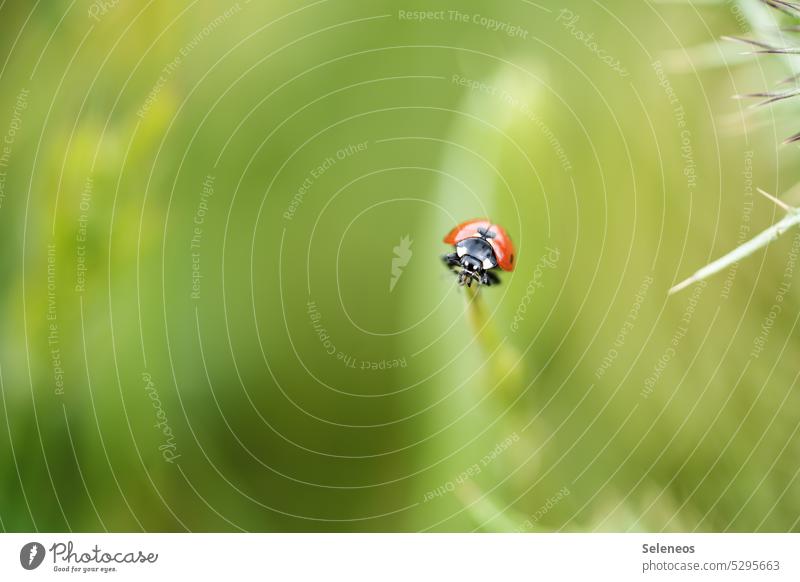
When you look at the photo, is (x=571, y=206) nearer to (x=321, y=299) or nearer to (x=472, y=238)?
(x=472, y=238)
